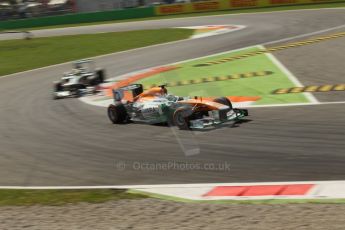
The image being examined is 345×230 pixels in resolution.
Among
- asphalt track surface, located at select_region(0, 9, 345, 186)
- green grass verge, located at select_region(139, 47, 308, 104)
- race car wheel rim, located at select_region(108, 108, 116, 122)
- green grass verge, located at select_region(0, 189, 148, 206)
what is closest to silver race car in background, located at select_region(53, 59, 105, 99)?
asphalt track surface, located at select_region(0, 9, 345, 186)

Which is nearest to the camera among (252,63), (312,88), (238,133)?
(238,133)

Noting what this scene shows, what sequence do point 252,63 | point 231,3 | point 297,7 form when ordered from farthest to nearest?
point 231,3 < point 297,7 < point 252,63

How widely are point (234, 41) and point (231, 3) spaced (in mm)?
20205

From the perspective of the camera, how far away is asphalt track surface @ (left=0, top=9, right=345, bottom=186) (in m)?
10.9

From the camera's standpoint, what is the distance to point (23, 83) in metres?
27.2

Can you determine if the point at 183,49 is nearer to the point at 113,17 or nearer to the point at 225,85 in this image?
the point at 225,85

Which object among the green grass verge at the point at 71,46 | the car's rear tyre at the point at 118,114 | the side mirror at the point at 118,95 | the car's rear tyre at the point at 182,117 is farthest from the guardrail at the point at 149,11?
the car's rear tyre at the point at 182,117

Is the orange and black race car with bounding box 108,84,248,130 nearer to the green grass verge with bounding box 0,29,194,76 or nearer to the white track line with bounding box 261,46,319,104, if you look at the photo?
the white track line with bounding box 261,46,319,104

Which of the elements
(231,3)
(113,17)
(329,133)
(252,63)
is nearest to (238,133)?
(329,133)

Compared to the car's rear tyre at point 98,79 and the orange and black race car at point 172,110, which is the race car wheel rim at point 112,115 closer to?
the orange and black race car at point 172,110

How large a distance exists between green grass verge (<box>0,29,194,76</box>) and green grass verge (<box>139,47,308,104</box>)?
1038 centimetres

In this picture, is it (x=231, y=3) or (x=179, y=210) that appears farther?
(x=231, y=3)

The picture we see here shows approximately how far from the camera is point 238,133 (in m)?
13.6

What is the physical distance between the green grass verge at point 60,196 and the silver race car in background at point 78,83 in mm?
11319
